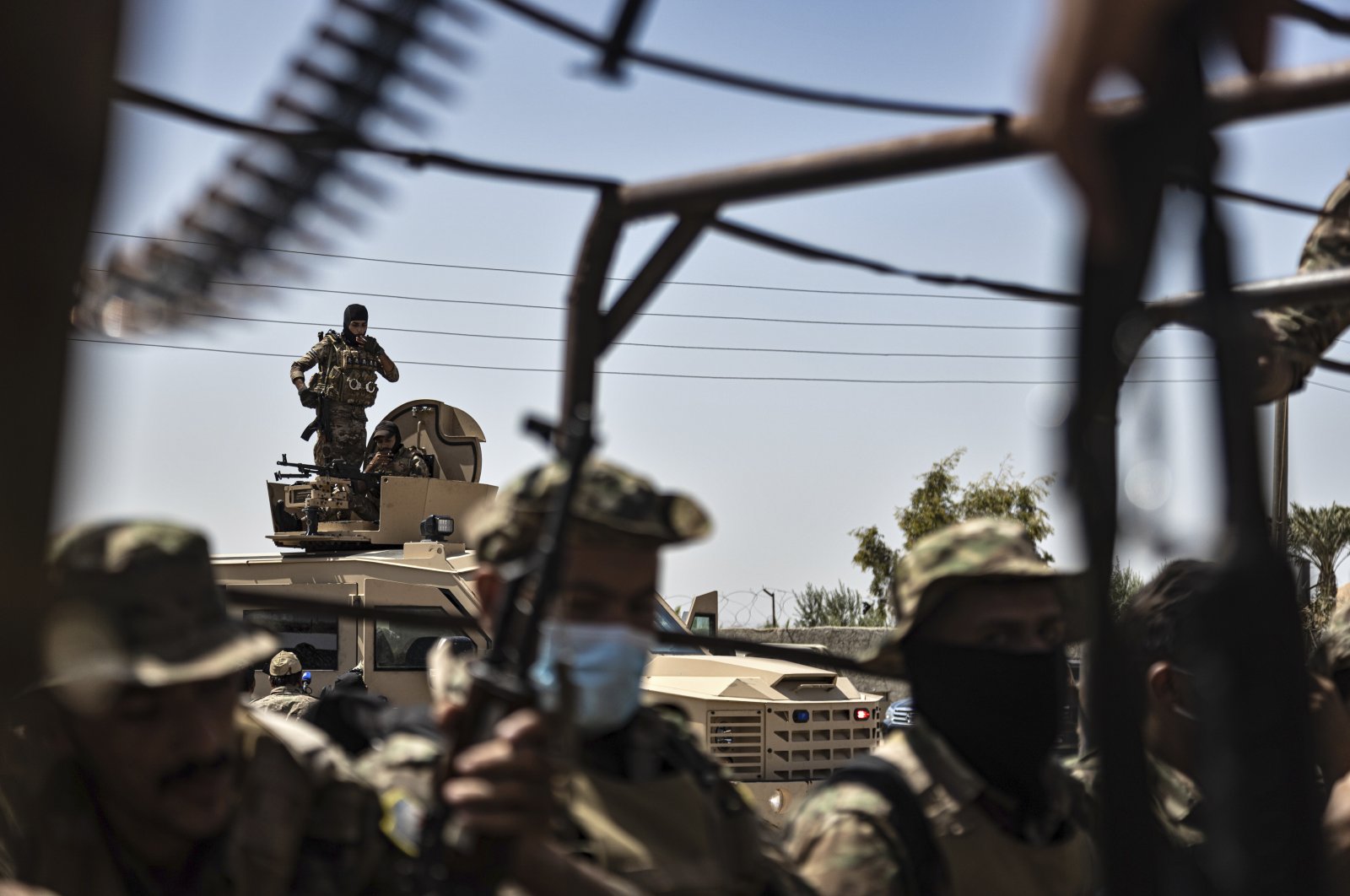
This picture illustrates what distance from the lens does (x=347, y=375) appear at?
1369cm

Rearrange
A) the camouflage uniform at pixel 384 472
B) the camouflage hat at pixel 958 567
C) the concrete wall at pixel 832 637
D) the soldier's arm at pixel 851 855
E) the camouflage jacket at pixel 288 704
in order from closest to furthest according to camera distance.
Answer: the soldier's arm at pixel 851 855 → the camouflage hat at pixel 958 567 → the camouflage jacket at pixel 288 704 → the camouflage uniform at pixel 384 472 → the concrete wall at pixel 832 637

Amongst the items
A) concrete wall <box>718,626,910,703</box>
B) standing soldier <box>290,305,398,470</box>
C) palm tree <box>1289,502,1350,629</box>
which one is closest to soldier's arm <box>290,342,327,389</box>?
standing soldier <box>290,305,398,470</box>

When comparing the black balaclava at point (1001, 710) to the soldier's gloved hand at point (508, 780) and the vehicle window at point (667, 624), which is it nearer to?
the soldier's gloved hand at point (508, 780)

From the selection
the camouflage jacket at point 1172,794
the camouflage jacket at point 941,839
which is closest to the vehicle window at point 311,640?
the camouflage jacket at point 1172,794

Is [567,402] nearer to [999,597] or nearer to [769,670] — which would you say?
[999,597]

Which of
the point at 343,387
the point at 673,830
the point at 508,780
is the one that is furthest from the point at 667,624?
the point at 508,780

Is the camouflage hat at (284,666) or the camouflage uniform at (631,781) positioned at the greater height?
the camouflage uniform at (631,781)

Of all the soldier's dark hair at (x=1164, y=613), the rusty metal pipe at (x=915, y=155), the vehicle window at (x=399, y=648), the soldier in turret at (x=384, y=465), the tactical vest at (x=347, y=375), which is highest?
the tactical vest at (x=347, y=375)

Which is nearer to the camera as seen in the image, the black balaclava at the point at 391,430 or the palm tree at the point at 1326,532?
the black balaclava at the point at 391,430

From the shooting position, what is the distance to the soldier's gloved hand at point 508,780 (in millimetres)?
1676

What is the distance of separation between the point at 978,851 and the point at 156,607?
1478mm

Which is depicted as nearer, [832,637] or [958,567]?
[958,567]

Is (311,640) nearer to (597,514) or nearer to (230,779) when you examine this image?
(597,514)

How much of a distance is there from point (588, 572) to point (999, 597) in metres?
0.86
